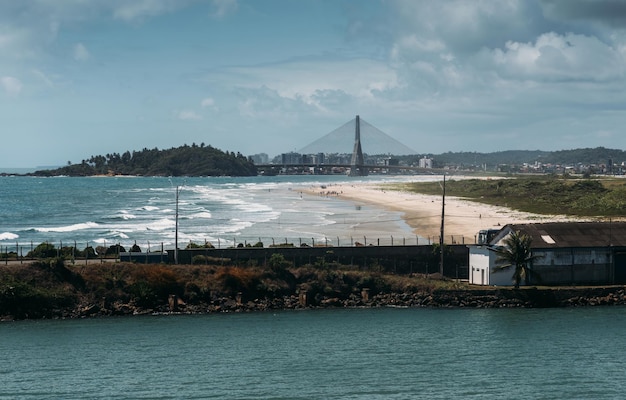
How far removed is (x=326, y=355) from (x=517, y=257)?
16.4 m

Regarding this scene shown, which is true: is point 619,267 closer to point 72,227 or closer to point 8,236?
point 8,236

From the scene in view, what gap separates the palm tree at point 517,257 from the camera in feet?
163

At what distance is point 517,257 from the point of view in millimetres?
49594

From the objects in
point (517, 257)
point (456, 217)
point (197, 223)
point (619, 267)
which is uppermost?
point (517, 257)

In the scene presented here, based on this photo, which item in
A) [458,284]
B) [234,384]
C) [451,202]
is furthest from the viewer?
[451,202]

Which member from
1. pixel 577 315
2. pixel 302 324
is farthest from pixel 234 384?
pixel 577 315

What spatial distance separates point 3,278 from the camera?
46.0 m

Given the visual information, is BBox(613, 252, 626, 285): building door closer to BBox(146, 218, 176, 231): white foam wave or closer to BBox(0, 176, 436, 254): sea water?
BBox(0, 176, 436, 254): sea water

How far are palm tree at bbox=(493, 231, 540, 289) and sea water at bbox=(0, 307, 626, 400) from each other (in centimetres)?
262

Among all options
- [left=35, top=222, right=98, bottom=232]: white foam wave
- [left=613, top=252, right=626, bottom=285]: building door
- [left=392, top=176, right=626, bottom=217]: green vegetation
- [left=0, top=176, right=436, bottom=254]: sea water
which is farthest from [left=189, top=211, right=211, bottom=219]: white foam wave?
[left=613, top=252, right=626, bottom=285]: building door

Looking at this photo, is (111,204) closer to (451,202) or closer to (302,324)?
(451,202)

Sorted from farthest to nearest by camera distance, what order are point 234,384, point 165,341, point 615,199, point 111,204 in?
point 111,204 → point 615,199 → point 165,341 → point 234,384

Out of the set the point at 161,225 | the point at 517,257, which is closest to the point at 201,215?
the point at 161,225

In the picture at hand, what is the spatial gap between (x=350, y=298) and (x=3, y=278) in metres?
18.9
